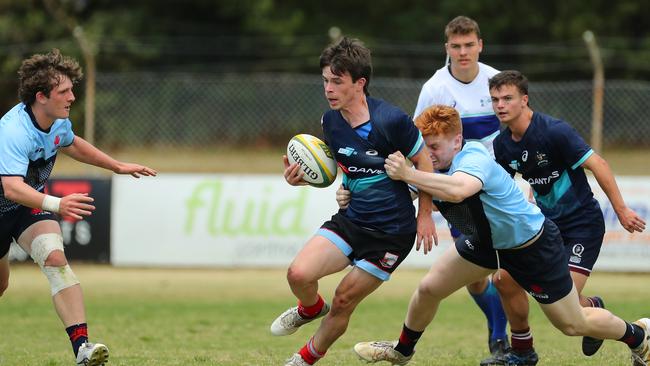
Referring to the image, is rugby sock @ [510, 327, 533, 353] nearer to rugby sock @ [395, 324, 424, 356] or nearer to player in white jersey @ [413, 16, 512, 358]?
player in white jersey @ [413, 16, 512, 358]

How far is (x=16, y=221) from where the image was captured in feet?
21.7

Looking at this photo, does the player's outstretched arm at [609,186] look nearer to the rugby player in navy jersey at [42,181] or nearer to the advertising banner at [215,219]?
the rugby player in navy jersey at [42,181]

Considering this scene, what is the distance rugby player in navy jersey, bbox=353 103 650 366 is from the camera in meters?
5.88

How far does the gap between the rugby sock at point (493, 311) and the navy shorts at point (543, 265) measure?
1400 mm

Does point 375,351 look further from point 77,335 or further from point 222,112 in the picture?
point 222,112

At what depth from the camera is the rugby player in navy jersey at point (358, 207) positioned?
627 centimetres

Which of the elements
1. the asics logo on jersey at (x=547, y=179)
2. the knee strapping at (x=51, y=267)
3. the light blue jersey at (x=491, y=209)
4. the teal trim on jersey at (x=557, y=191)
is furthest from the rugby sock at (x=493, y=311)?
the knee strapping at (x=51, y=267)

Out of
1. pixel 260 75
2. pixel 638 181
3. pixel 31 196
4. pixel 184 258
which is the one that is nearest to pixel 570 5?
pixel 260 75

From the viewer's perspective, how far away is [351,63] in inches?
247

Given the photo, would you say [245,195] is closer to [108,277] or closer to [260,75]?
[108,277]

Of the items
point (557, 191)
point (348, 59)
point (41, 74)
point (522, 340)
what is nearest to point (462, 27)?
point (557, 191)

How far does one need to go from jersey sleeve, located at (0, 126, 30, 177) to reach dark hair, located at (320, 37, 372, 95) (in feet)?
6.43

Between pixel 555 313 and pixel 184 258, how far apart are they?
8468mm

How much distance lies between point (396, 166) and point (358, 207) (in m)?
0.71
